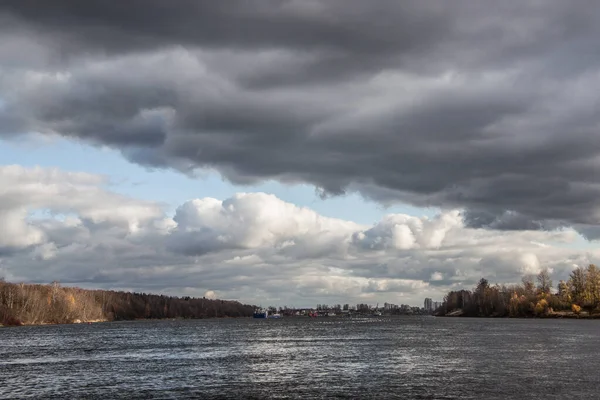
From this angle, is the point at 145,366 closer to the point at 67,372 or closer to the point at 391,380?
the point at 67,372

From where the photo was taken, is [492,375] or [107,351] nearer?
[492,375]

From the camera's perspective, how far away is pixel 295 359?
101125 mm

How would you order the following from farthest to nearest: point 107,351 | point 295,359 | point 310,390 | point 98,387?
1. point 107,351
2. point 295,359
3. point 98,387
4. point 310,390

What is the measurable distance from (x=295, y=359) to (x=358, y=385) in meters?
34.8

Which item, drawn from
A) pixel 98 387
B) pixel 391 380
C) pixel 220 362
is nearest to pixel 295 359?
pixel 220 362

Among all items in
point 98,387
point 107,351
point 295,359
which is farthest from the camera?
point 107,351

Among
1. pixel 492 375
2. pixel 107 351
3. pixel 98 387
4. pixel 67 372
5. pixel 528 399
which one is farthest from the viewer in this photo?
pixel 107 351

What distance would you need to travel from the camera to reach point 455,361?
93.4m

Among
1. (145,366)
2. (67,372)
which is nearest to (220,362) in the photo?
(145,366)

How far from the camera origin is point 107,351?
128375 millimetres

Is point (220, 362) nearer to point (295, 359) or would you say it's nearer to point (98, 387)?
point (295, 359)

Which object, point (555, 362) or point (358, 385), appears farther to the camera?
point (555, 362)

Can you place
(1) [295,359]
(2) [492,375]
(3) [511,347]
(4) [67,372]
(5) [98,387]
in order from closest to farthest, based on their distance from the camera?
(5) [98,387] < (2) [492,375] < (4) [67,372] < (1) [295,359] < (3) [511,347]

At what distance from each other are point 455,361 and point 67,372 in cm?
5646
